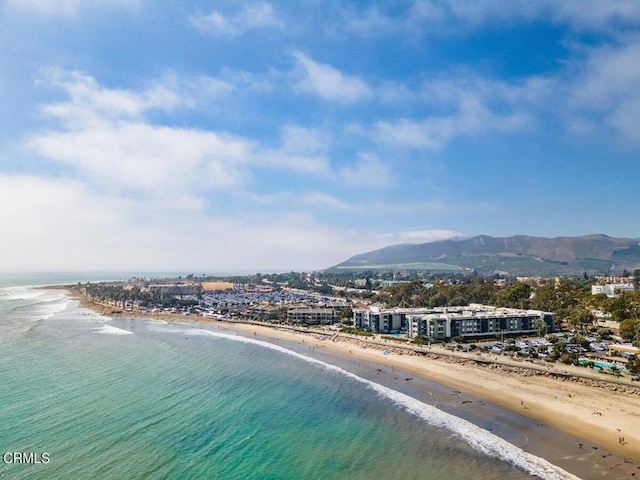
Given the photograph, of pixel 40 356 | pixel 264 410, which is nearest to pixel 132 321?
pixel 40 356

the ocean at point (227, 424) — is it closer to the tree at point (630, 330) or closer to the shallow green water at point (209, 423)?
the shallow green water at point (209, 423)

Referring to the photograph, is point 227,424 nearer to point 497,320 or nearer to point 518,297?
point 497,320

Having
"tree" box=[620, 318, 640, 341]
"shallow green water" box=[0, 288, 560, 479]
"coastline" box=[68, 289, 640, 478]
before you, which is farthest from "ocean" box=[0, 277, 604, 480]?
"tree" box=[620, 318, 640, 341]

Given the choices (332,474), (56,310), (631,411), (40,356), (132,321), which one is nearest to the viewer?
(332,474)

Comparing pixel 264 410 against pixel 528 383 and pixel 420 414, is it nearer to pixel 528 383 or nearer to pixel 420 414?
pixel 420 414

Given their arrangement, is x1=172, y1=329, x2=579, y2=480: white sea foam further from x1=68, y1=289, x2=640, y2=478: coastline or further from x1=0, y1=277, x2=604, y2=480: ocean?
x1=68, y1=289, x2=640, y2=478: coastline

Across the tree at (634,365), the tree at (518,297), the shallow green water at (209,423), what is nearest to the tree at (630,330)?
the tree at (634,365)

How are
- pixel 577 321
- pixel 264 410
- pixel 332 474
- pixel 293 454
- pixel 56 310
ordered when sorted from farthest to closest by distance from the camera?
pixel 56 310 < pixel 577 321 < pixel 264 410 < pixel 293 454 < pixel 332 474
